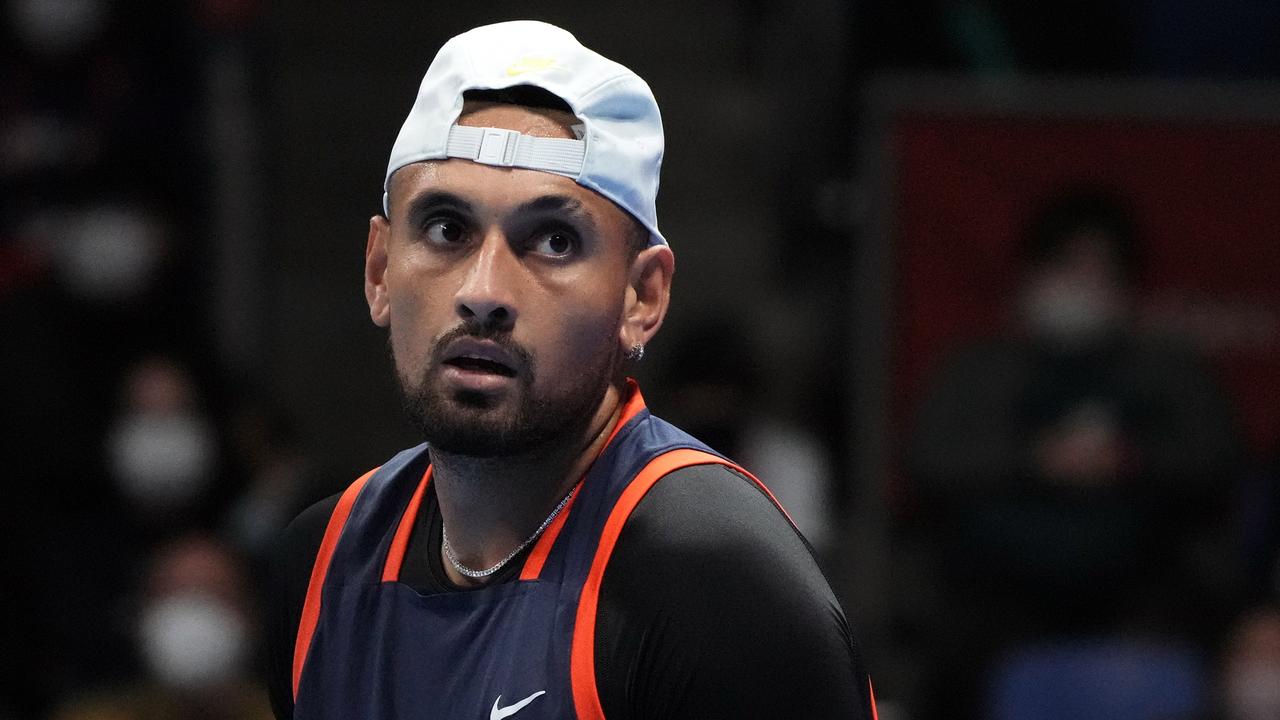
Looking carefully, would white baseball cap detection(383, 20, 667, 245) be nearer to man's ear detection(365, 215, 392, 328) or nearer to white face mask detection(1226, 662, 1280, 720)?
man's ear detection(365, 215, 392, 328)

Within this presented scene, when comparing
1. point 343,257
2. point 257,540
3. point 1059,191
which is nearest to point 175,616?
point 257,540

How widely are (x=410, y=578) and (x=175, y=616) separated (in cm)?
411

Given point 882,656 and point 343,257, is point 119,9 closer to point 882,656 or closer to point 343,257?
point 343,257

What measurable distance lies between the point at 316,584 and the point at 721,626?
61 cm

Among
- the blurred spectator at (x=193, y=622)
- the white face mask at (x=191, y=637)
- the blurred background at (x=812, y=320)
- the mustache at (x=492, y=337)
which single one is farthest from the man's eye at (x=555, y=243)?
the white face mask at (x=191, y=637)

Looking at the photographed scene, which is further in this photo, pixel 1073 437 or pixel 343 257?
pixel 343 257

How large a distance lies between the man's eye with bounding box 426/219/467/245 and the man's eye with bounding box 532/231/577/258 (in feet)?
0.29

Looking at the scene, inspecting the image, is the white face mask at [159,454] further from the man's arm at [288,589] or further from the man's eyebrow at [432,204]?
the man's eyebrow at [432,204]

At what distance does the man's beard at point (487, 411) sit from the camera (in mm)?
2064

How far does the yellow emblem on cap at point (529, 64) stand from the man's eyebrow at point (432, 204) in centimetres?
15

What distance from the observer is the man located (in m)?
1.96

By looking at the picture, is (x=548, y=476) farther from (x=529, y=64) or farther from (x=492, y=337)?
(x=529, y=64)

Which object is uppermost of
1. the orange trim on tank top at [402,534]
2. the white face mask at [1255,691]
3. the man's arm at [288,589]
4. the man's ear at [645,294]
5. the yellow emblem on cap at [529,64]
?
the yellow emblem on cap at [529,64]

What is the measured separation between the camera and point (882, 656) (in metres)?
5.50
